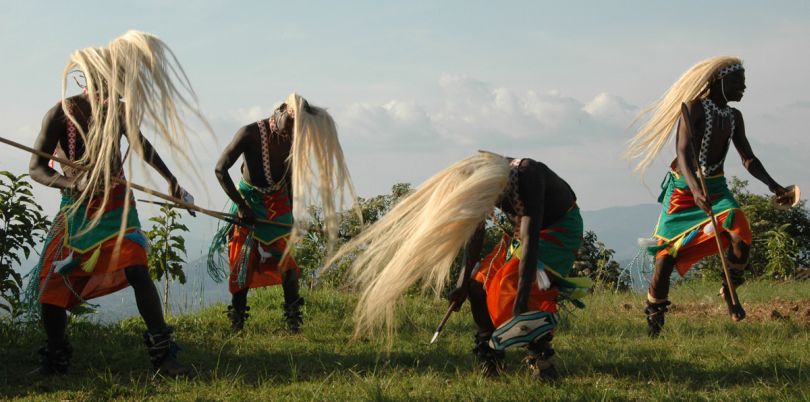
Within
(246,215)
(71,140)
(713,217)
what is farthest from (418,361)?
(71,140)

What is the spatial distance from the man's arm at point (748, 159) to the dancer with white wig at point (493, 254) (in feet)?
6.17

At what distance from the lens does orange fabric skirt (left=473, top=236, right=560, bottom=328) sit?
506 cm

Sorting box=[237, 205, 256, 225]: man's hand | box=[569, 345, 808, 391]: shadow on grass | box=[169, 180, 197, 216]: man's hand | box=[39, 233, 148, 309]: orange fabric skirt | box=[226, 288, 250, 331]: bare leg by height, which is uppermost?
box=[169, 180, 197, 216]: man's hand

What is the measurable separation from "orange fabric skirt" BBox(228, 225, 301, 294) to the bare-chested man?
283cm

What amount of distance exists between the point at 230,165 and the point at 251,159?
0.19 meters

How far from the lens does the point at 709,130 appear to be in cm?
637

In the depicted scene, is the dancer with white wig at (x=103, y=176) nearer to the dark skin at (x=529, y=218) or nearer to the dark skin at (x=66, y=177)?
the dark skin at (x=66, y=177)

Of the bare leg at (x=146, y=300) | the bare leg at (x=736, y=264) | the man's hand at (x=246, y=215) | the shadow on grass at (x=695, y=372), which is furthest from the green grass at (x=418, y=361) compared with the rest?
the man's hand at (x=246, y=215)

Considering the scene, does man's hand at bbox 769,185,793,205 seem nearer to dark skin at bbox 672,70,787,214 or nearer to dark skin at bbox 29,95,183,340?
dark skin at bbox 672,70,787,214

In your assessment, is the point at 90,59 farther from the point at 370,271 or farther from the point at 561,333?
the point at 561,333

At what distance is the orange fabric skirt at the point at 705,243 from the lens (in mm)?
6273

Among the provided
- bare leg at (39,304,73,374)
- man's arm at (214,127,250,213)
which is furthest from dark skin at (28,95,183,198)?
man's arm at (214,127,250,213)

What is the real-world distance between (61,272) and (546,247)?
9.35ft

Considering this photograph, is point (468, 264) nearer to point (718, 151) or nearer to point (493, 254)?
point (493, 254)
